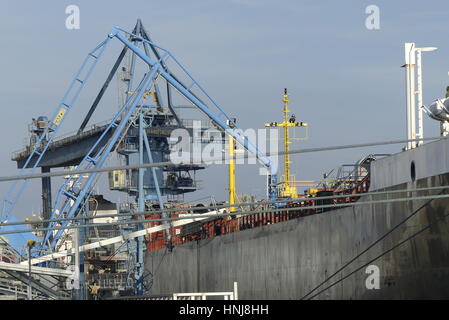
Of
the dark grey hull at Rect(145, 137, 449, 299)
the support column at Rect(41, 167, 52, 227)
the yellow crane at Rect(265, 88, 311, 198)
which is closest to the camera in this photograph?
the dark grey hull at Rect(145, 137, 449, 299)

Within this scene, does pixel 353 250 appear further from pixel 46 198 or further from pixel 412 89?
pixel 46 198

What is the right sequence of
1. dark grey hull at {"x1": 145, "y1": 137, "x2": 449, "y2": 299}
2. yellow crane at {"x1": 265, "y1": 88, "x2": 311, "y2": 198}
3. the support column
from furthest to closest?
the support column < yellow crane at {"x1": 265, "y1": 88, "x2": 311, "y2": 198} < dark grey hull at {"x1": 145, "y1": 137, "x2": 449, "y2": 299}

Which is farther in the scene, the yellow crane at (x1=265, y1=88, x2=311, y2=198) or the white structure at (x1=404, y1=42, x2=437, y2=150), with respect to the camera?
the yellow crane at (x1=265, y1=88, x2=311, y2=198)

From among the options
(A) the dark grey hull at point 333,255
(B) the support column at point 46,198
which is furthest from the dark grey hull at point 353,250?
(B) the support column at point 46,198

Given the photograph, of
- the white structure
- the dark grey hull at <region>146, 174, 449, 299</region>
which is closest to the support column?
the dark grey hull at <region>146, 174, 449, 299</region>

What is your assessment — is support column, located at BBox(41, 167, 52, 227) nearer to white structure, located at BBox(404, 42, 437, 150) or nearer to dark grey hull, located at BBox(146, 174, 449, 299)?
dark grey hull, located at BBox(146, 174, 449, 299)

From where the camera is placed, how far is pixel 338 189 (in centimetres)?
3484

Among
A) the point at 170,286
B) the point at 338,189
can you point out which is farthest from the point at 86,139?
the point at 338,189

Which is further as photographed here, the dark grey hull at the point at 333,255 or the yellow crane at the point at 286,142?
the yellow crane at the point at 286,142

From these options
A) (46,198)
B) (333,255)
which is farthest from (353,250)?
(46,198)

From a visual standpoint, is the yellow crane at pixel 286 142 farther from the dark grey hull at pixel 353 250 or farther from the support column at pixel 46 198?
the support column at pixel 46 198

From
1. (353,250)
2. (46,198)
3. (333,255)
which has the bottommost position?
(333,255)

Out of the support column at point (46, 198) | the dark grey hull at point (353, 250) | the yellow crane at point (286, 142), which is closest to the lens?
the dark grey hull at point (353, 250)

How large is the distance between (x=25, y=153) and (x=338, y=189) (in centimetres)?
3426
